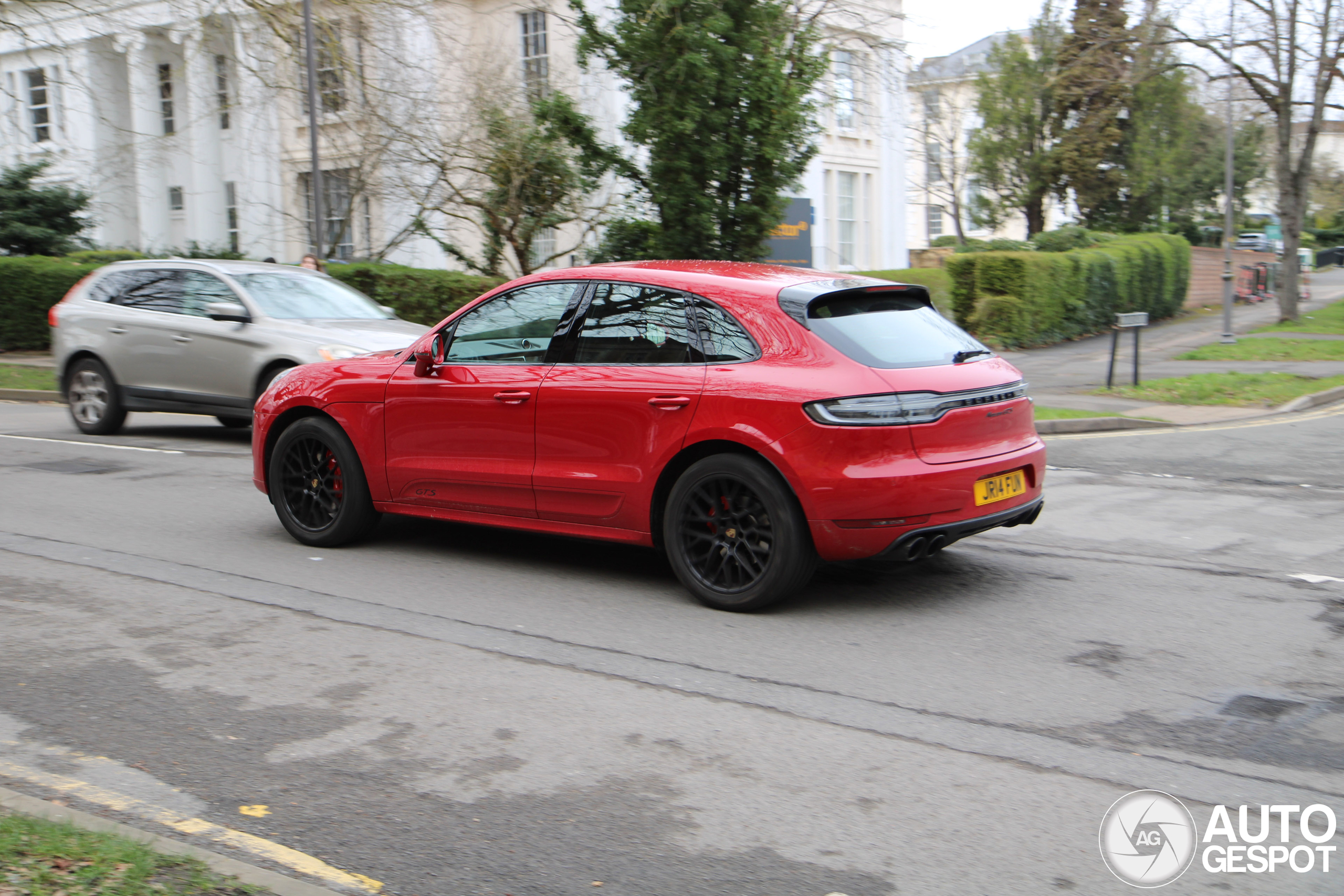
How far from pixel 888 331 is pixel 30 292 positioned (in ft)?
73.8

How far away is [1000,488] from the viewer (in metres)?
5.92

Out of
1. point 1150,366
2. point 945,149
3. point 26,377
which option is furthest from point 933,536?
point 945,149

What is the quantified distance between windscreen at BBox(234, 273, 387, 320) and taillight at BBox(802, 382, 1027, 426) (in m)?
7.92

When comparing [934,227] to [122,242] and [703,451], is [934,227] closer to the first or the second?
[122,242]

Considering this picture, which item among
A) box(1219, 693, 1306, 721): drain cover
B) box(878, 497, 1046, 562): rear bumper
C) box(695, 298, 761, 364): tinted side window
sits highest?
box(695, 298, 761, 364): tinted side window

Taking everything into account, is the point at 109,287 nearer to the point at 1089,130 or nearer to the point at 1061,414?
the point at 1061,414

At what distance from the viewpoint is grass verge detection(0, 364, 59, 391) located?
59.5ft

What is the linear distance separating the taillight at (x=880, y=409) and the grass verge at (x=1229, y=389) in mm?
10758

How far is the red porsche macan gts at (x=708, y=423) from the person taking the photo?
5539 millimetres

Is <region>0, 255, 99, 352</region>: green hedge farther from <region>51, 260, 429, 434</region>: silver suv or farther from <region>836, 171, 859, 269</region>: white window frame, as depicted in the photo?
<region>836, 171, 859, 269</region>: white window frame

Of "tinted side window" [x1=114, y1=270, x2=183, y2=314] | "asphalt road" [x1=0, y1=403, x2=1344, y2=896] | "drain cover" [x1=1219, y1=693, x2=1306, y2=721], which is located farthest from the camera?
"tinted side window" [x1=114, y1=270, x2=183, y2=314]

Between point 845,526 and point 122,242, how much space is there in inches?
1546

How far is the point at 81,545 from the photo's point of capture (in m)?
7.52

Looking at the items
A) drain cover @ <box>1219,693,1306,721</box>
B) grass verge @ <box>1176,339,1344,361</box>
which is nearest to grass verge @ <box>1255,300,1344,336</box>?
grass verge @ <box>1176,339,1344,361</box>
